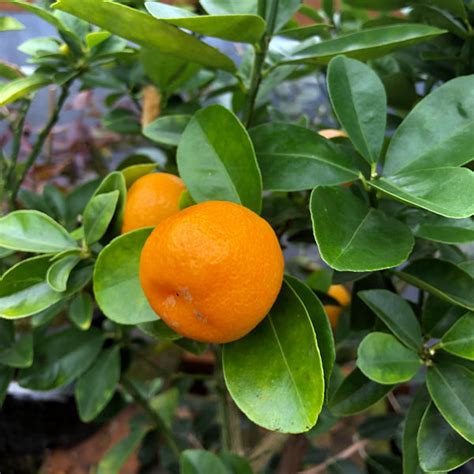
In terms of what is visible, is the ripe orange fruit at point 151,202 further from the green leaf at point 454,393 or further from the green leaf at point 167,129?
the green leaf at point 454,393

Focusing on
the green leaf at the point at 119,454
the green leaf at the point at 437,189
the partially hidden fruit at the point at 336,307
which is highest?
the green leaf at the point at 437,189

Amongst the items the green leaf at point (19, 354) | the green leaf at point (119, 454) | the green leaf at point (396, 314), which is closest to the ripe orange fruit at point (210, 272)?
the green leaf at point (396, 314)

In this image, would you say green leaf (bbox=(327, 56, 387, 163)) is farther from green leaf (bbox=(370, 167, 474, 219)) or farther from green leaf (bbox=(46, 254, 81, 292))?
green leaf (bbox=(46, 254, 81, 292))

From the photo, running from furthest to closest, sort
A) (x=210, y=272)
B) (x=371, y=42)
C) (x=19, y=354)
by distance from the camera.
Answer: (x=19, y=354)
(x=371, y=42)
(x=210, y=272)

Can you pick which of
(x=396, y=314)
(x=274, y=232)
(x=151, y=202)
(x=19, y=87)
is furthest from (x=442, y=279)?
(x=19, y=87)

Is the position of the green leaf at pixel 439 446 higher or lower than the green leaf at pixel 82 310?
lower

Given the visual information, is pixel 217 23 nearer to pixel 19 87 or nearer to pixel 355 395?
pixel 19 87
